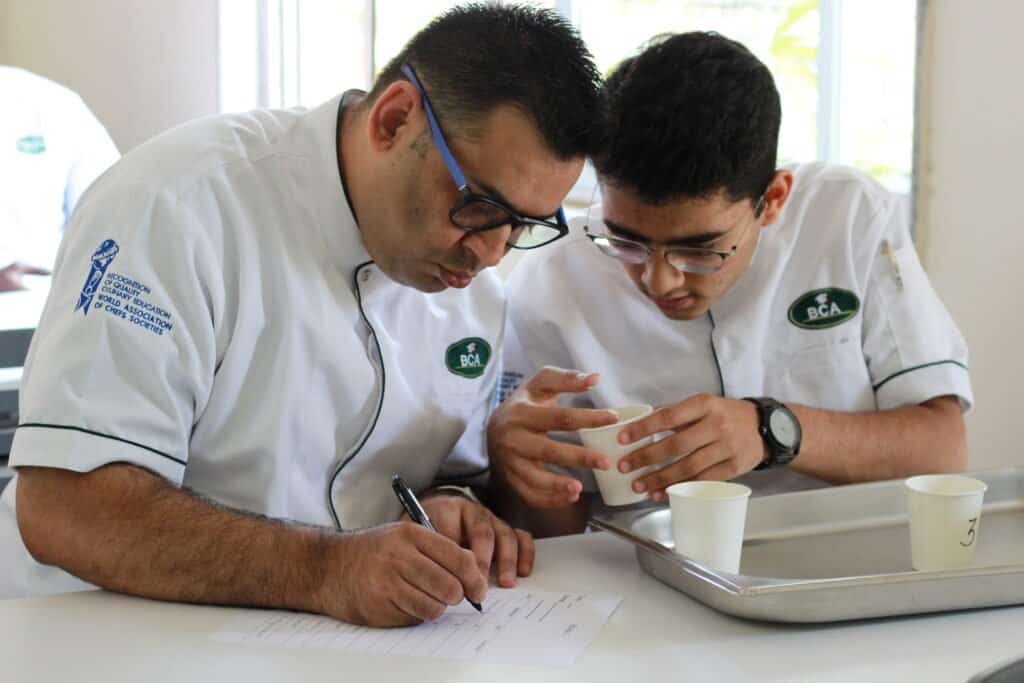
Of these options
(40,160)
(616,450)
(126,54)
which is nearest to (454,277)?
(616,450)

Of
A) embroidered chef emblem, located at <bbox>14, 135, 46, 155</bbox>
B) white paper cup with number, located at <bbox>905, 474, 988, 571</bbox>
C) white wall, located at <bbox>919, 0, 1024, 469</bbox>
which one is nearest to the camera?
white paper cup with number, located at <bbox>905, 474, 988, 571</bbox>

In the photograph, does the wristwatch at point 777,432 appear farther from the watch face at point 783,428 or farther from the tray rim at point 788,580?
the tray rim at point 788,580

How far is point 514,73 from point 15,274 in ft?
7.68

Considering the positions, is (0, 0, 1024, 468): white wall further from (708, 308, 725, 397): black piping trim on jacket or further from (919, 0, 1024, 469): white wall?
(708, 308, 725, 397): black piping trim on jacket

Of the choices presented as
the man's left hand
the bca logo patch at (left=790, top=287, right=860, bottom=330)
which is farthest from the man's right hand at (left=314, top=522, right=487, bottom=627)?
the bca logo patch at (left=790, top=287, right=860, bottom=330)

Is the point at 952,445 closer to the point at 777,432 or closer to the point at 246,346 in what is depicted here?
the point at 777,432

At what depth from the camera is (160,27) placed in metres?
4.49

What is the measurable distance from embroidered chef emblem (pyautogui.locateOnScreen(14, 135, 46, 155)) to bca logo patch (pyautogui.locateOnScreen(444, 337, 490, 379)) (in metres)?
2.32

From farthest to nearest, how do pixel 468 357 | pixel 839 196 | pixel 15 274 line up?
pixel 15 274 < pixel 839 196 < pixel 468 357

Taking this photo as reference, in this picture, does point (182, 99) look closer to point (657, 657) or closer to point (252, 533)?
point (252, 533)

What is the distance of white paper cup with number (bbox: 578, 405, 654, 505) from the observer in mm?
1458

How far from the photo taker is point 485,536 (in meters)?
1.43

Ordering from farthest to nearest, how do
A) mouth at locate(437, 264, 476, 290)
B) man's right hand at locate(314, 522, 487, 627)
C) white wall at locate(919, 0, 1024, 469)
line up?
white wall at locate(919, 0, 1024, 469) → mouth at locate(437, 264, 476, 290) → man's right hand at locate(314, 522, 487, 627)

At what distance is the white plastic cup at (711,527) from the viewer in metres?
1.28
